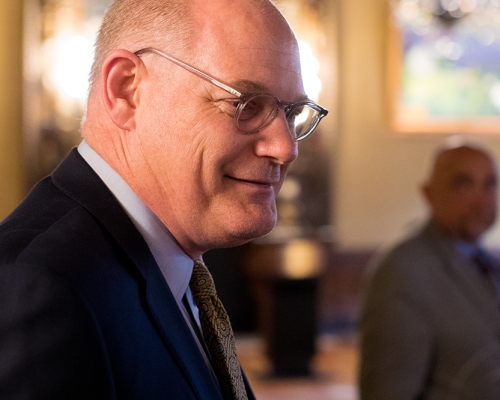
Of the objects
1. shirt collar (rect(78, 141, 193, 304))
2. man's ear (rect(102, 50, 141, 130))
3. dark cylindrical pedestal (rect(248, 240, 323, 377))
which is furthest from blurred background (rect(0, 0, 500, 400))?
man's ear (rect(102, 50, 141, 130))

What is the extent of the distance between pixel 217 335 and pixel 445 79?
7.81 meters

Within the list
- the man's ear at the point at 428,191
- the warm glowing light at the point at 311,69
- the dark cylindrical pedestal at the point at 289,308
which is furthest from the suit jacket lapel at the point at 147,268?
the warm glowing light at the point at 311,69

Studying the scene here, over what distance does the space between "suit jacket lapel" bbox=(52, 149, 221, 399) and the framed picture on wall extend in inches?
294

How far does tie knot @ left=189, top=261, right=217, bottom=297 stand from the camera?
4.80 feet

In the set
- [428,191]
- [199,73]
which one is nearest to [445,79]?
[428,191]

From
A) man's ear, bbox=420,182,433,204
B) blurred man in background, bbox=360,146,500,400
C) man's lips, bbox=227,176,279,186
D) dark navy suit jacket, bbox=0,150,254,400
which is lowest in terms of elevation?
blurred man in background, bbox=360,146,500,400

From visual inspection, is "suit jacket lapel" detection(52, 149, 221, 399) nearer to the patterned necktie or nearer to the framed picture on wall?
the patterned necktie

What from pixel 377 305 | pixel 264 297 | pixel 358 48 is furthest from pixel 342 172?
pixel 377 305

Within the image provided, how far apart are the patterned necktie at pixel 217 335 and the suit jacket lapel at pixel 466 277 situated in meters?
1.69

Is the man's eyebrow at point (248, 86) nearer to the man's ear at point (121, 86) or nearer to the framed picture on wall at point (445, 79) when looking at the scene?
the man's ear at point (121, 86)

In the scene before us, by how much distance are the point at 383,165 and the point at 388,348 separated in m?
5.90

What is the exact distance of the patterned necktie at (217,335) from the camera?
4.40 feet

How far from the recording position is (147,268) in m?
1.20

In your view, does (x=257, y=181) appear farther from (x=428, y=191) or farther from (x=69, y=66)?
(x=69, y=66)
